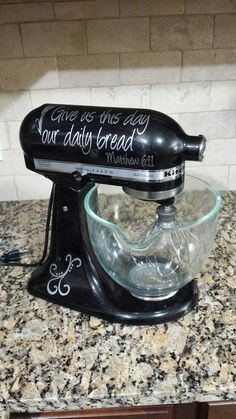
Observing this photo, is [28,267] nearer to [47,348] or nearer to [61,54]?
[47,348]

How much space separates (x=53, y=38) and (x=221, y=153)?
1.63 feet

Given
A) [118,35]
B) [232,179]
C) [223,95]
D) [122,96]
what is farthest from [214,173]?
[118,35]

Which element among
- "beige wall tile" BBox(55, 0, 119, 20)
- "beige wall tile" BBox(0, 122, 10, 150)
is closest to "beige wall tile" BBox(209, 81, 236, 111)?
"beige wall tile" BBox(55, 0, 119, 20)

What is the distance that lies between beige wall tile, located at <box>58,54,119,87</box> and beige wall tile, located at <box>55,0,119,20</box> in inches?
3.3

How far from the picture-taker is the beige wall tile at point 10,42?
2.87 feet

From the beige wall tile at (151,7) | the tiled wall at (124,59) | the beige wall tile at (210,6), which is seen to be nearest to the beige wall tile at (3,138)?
the tiled wall at (124,59)

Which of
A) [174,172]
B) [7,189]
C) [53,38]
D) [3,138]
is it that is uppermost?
[53,38]

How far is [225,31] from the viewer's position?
0.88 metres

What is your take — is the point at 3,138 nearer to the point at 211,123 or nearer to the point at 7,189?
the point at 7,189

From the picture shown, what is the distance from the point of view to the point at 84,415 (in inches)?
23.3

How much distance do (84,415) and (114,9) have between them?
2.60 feet

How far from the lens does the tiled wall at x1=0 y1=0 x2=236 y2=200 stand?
33.8 inches

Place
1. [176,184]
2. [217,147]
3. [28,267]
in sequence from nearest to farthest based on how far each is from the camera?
[176,184], [28,267], [217,147]

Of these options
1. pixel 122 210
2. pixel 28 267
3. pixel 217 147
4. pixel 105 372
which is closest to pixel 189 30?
pixel 217 147
